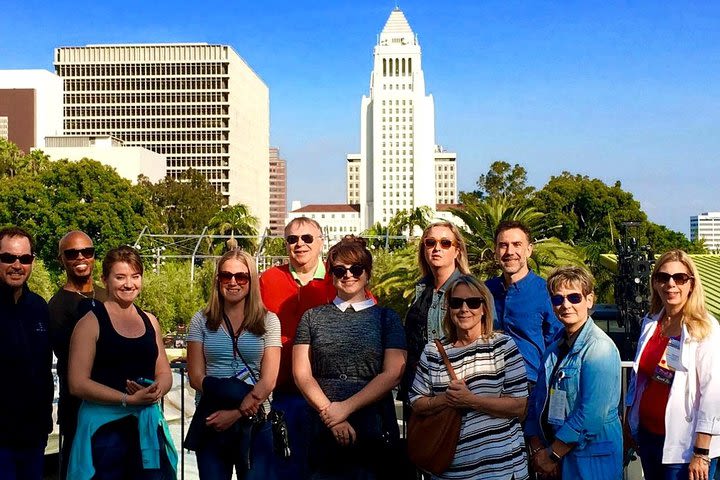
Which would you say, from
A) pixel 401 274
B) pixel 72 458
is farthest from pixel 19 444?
pixel 401 274

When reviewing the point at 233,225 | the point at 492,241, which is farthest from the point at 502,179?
the point at 492,241

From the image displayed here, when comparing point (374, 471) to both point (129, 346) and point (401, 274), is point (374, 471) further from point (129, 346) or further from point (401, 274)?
point (401, 274)

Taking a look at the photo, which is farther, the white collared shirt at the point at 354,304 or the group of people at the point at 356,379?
the white collared shirt at the point at 354,304

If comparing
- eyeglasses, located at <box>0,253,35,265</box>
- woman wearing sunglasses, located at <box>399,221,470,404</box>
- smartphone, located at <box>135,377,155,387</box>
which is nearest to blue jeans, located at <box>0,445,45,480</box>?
smartphone, located at <box>135,377,155,387</box>

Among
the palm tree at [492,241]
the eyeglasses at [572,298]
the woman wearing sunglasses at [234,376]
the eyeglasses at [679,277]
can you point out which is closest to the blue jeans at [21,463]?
the woman wearing sunglasses at [234,376]

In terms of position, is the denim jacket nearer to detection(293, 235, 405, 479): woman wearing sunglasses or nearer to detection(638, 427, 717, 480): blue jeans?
detection(638, 427, 717, 480): blue jeans

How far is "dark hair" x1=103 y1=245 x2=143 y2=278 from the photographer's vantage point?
459 centimetres

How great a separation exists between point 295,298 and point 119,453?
4.12 ft

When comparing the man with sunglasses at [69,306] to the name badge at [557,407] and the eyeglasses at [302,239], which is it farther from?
the name badge at [557,407]

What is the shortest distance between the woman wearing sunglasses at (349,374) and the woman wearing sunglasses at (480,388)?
0.27 metres

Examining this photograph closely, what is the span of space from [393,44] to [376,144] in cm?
2326

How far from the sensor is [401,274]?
86.3 ft

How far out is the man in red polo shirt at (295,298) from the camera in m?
4.79

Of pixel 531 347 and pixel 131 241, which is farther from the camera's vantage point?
pixel 131 241
